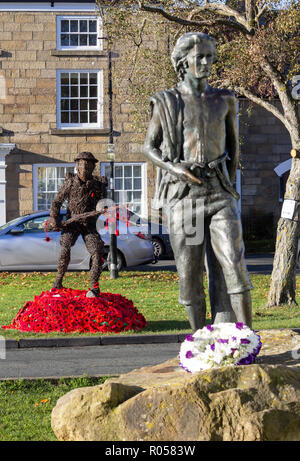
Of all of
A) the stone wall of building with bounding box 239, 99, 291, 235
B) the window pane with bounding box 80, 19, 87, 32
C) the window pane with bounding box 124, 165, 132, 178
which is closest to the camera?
the window pane with bounding box 80, 19, 87, 32

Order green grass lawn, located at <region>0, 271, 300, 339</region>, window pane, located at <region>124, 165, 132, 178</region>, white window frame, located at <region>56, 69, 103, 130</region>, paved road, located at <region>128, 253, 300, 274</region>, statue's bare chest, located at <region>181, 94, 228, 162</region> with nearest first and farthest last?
1. statue's bare chest, located at <region>181, 94, 228, 162</region>
2. green grass lawn, located at <region>0, 271, 300, 339</region>
3. paved road, located at <region>128, 253, 300, 274</region>
4. white window frame, located at <region>56, 69, 103, 130</region>
5. window pane, located at <region>124, 165, 132, 178</region>

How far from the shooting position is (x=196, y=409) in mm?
4555

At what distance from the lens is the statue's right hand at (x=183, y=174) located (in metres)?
5.84

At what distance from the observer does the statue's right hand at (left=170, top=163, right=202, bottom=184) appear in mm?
5844

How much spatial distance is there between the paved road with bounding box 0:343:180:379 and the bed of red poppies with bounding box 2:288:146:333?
65 cm

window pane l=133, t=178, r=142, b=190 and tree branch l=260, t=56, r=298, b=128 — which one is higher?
tree branch l=260, t=56, r=298, b=128

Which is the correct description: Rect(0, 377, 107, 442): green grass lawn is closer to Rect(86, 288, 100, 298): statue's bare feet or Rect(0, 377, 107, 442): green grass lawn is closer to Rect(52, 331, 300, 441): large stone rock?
Rect(52, 331, 300, 441): large stone rock

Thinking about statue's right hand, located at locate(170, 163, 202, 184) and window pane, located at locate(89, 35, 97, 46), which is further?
window pane, located at locate(89, 35, 97, 46)

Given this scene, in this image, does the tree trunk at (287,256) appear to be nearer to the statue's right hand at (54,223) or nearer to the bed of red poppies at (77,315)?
the bed of red poppies at (77,315)

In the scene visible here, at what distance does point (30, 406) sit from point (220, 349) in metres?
1.82

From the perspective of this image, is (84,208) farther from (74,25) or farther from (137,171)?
(74,25)

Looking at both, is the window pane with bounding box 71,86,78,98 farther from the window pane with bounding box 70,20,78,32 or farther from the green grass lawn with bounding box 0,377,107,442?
the green grass lawn with bounding box 0,377,107,442

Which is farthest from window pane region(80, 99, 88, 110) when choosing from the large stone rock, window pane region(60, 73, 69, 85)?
the large stone rock

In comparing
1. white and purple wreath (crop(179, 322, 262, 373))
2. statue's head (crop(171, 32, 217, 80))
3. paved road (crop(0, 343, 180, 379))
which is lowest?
paved road (crop(0, 343, 180, 379))
